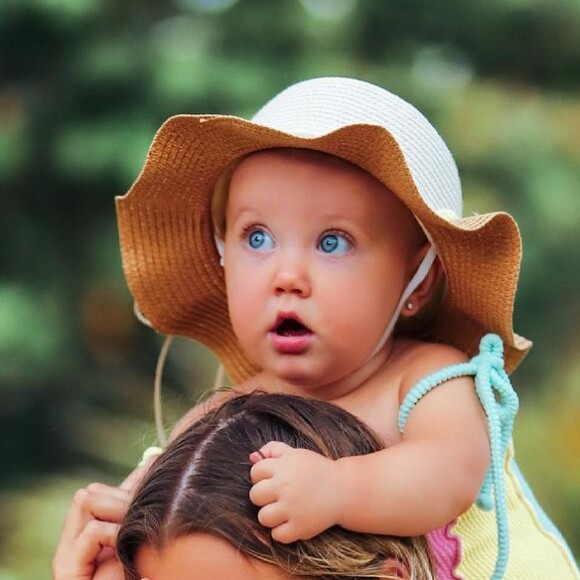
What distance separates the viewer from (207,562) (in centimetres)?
142

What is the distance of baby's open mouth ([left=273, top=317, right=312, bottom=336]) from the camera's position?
5.63 feet

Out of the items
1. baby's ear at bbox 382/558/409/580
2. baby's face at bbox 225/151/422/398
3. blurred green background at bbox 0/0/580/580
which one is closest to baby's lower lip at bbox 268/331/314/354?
baby's face at bbox 225/151/422/398

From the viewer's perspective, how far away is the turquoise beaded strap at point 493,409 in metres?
1.64

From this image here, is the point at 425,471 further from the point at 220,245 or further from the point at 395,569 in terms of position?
the point at 220,245

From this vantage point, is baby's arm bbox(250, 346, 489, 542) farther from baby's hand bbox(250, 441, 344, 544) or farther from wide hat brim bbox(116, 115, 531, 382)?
wide hat brim bbox(116, 115, 531, 382)

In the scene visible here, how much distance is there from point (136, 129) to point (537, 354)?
1337 mm

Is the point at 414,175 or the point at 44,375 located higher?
the point at 414,175

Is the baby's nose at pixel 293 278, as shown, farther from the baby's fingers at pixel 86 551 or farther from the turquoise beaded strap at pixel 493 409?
the baby's fingers at pixel 86 551

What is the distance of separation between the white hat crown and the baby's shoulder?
186mm

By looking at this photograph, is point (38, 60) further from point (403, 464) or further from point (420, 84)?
point (403, 464)

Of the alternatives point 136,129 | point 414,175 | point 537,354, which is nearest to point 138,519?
point 414,175

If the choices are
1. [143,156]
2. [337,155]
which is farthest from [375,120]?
[143,156]

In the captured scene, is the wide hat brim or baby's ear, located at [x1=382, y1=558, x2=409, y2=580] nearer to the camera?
baby's ear, located at [x1=382, y1=558, x2=409, y2=580]

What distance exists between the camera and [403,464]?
153 cm
